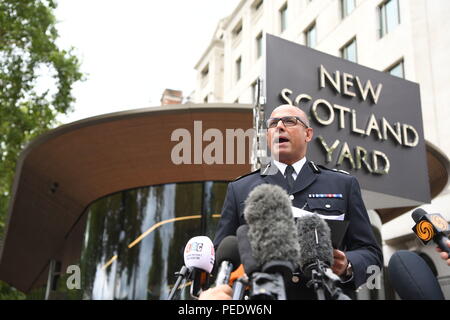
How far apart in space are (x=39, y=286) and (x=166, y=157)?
544 inches

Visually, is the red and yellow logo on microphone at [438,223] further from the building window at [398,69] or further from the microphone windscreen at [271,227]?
the building window at [398,69]

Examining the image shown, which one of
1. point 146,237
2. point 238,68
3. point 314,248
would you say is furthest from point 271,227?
point 238,68

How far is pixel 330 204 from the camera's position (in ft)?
8.86

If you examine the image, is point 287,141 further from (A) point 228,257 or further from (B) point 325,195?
(A) point 228,257

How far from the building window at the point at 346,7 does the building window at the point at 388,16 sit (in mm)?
2133

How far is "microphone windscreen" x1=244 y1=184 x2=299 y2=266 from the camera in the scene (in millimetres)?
1711

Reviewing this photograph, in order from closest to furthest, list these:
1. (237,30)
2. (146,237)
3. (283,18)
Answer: (146,237) → (283,18) → (237,30)

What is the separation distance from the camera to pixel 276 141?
282 centimetres

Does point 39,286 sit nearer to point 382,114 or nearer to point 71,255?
point 71,255

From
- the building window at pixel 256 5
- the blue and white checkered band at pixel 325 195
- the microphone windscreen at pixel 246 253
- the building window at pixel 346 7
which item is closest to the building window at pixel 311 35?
the building window at pixel 346 7

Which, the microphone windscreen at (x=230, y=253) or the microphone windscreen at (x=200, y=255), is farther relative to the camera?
the microphone windscreen at (x=200, y=255)

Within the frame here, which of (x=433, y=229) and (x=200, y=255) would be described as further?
(x=200, y=255)

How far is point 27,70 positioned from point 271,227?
16387mm

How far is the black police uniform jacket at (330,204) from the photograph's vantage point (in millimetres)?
2658
